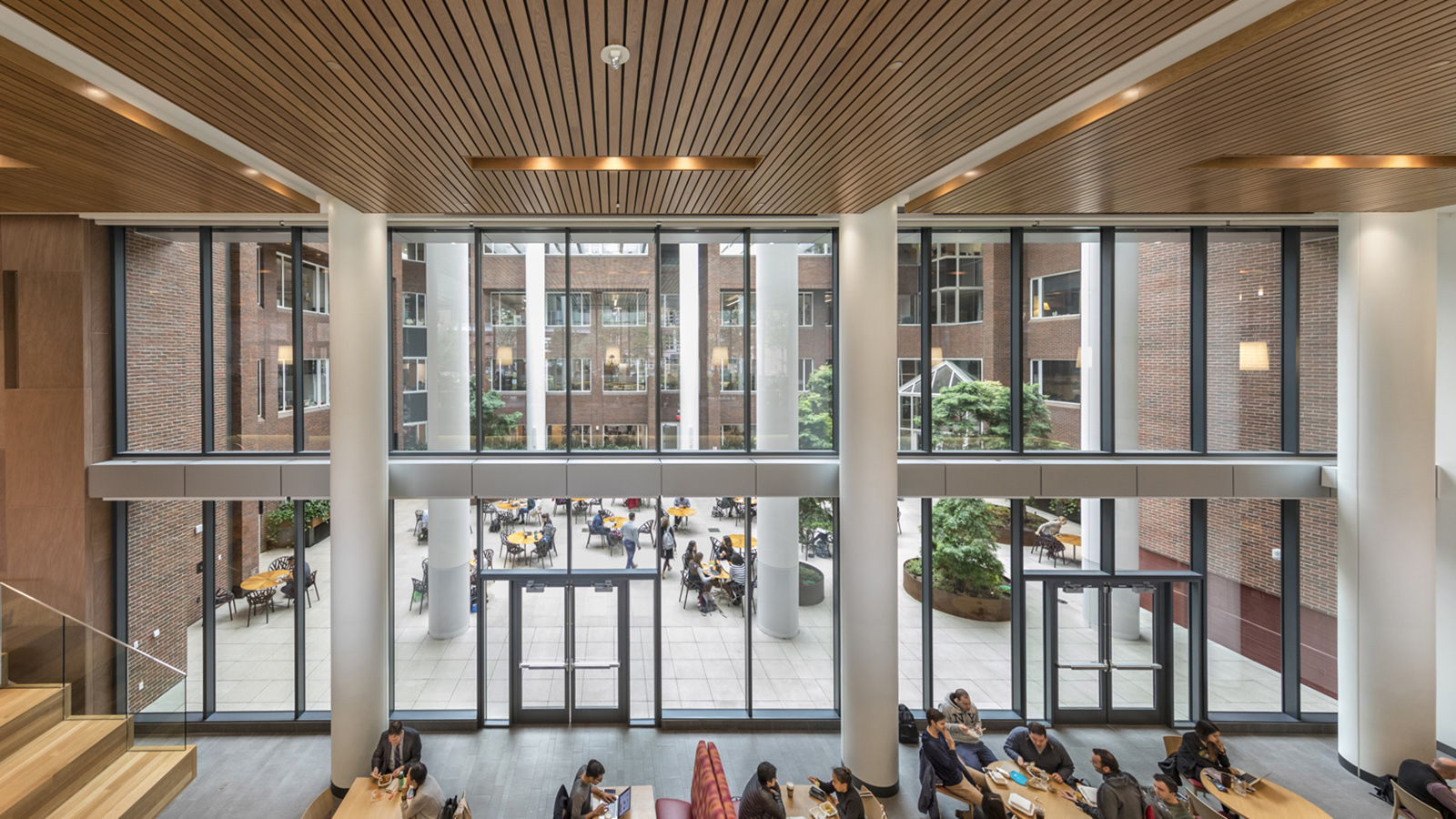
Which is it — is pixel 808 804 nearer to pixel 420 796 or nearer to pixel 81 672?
pixel 420 796

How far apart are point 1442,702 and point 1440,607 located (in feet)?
3.72

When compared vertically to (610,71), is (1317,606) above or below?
below

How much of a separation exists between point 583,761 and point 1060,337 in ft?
25.8

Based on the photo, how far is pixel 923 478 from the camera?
7.47 meters

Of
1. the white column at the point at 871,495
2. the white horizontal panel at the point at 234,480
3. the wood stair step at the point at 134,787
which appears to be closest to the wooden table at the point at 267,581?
the white horizontal panel at the point at 234,480

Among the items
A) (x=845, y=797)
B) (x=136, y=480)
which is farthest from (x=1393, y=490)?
(x=136, y=480)

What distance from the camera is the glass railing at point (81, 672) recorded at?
18.5 feet

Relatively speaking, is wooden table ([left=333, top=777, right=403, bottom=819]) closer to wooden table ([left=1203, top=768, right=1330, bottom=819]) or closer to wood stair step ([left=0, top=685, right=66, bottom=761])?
wood stair step ([left=0, top=685, right=66, bottom=761])

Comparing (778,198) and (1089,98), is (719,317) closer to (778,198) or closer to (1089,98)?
(778,198)

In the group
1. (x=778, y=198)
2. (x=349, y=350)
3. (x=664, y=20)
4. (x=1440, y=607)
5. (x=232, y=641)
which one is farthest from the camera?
(x=232, y=641)

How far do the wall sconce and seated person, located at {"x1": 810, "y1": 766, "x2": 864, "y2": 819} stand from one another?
723 centimetres

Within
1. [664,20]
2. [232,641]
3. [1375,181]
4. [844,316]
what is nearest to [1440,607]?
[1375,181]

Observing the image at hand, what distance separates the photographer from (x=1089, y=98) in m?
3.97

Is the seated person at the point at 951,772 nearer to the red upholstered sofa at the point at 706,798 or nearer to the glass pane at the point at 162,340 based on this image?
the red upholstered sofa at the point at 706,798
